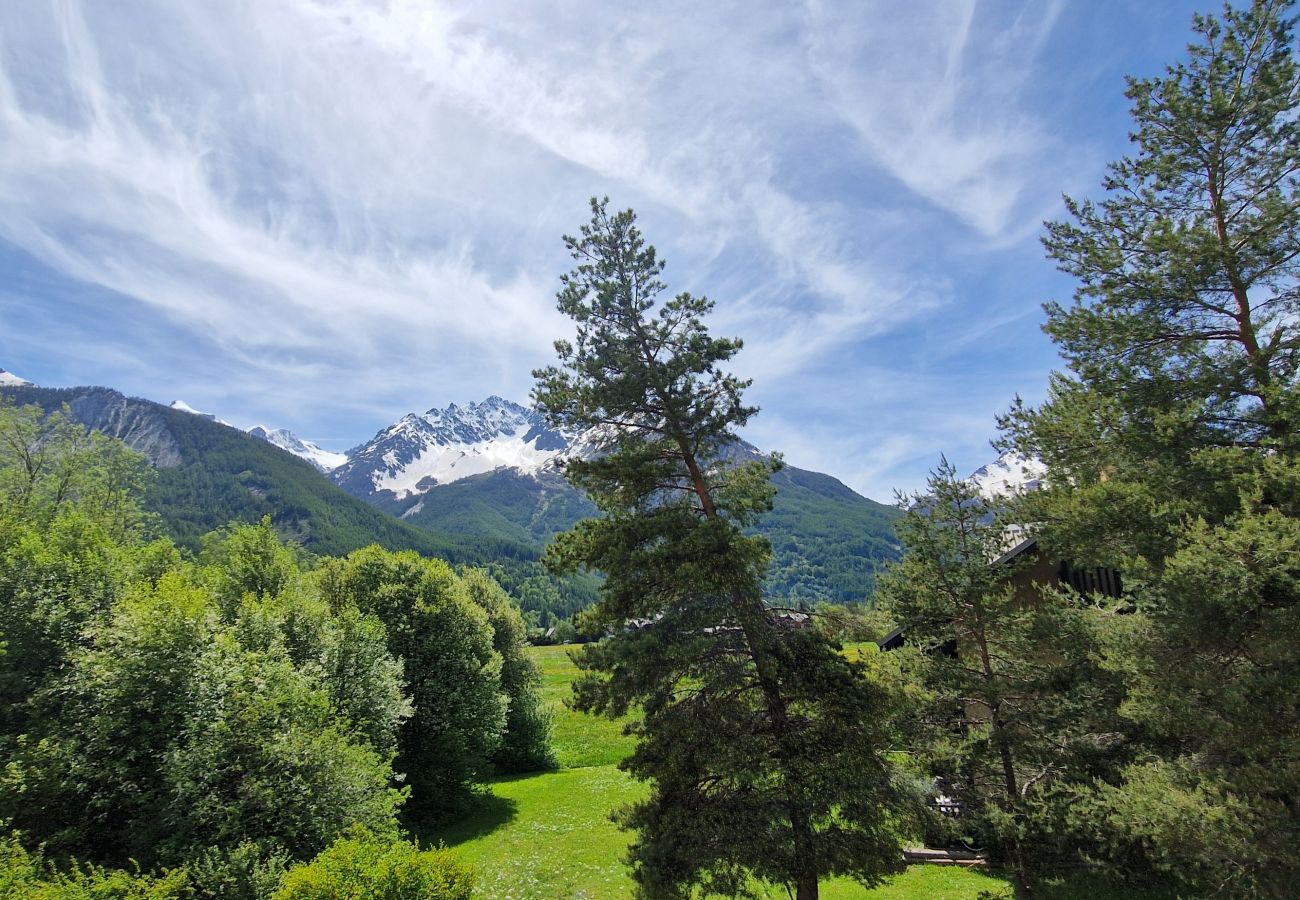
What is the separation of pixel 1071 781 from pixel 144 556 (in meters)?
36.8

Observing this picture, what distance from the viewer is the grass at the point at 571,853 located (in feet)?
59.2

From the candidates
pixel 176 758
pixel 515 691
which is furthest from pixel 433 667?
pixel 176 758

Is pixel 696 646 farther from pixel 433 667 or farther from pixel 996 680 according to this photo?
pixel 433 667

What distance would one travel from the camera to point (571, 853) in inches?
867

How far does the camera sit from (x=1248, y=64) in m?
Answer: 12.8

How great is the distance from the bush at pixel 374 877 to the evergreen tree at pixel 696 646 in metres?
4.14

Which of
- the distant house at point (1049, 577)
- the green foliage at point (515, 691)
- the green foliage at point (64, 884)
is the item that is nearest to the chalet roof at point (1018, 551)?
the distant house at point (1049, 577)

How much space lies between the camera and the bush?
9.74 metres

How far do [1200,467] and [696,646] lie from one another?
11.3m

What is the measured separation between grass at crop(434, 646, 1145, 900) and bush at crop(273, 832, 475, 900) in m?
4.12

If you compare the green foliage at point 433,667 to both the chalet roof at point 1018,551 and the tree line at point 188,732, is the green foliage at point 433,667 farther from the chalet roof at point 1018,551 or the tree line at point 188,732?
the chalet roof at point 1018,551

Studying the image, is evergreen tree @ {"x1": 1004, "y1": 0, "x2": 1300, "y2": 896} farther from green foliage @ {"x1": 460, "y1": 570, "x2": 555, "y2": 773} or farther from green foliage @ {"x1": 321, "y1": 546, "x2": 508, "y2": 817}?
green foliage @ {"x1": 460, "y1": 570, "x2": 555, "y2": 773}

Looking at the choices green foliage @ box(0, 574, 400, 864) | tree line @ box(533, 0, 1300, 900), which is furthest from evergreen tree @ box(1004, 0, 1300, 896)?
green foliage @ box(0, 574, 400, 864)

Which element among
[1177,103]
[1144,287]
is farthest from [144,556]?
[1177,103]
